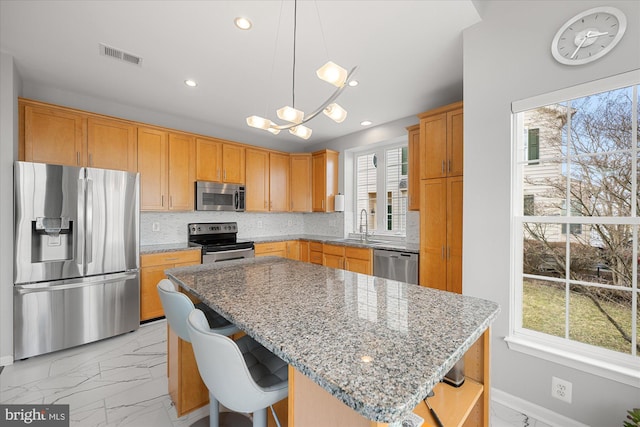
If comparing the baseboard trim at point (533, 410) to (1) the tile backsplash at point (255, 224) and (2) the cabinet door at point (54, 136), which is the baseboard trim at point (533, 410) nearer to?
(1) the tile backsplash at point (255, 224)

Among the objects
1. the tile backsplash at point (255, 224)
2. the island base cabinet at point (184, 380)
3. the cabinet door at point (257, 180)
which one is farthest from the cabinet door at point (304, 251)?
the island base cabinet at point (184, 380)

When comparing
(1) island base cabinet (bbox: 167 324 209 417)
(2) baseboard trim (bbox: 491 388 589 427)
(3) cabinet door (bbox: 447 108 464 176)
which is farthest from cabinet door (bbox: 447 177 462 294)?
(1) island base cabinet (bbox: 167 324 209 417)

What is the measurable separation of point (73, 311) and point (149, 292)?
0.69 metres

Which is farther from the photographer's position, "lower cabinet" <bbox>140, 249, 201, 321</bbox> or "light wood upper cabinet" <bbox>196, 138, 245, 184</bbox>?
"light wood upper cabinet" <bbox>196, 138, 245, 184</bbox>

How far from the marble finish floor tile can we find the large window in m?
2.72

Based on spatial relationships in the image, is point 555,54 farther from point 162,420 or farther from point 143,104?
point 143,104

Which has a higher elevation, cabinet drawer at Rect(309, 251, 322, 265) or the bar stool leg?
cabinet drawer at Rect(309, 251, 322, 265)

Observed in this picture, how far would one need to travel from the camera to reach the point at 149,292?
3170 millimetres

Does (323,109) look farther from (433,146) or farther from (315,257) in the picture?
(315,257)

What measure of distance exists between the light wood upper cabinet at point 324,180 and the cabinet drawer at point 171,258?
7.05 ft

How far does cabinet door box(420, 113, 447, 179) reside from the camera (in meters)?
2.80

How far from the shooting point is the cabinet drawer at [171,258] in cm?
→ 314

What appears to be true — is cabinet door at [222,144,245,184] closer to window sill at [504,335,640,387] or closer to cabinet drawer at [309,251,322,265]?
cabinet drawer at [309,251,322,265]

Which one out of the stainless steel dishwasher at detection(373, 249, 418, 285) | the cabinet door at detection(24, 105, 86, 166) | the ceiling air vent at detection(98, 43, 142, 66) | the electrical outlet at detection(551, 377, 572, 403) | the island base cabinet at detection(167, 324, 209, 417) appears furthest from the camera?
the stainless steel dishwasher at detection(373, 249, 418, 285)
